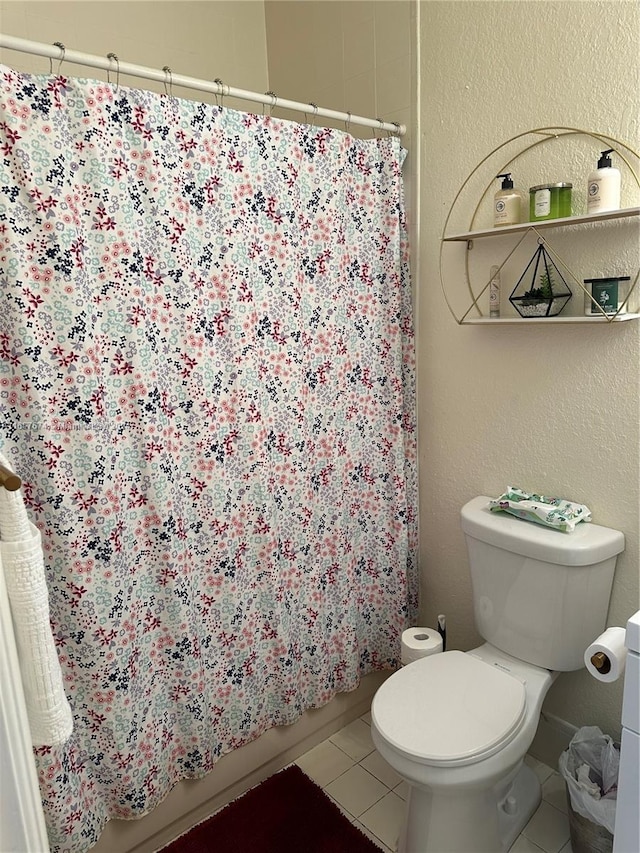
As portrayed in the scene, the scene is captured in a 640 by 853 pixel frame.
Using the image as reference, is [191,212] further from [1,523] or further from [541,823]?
[541,823]

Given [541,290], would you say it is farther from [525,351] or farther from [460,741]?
[460,741]

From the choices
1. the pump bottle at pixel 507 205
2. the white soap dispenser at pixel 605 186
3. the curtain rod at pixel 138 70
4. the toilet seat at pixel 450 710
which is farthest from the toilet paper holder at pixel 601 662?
the curtain rod at pixel 138 70

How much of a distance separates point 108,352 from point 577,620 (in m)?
1.33

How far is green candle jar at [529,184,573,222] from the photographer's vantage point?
1465 mm

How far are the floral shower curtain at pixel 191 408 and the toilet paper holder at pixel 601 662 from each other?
879 mm

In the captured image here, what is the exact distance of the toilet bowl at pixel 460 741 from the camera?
1.35 metres

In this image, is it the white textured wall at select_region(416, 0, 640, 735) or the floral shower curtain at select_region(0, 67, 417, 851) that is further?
the white textured wall at select_region(416, 0, 640, 735)

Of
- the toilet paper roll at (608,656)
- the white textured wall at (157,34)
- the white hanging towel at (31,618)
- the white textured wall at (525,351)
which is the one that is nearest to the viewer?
the white hanging towel at (31,618)

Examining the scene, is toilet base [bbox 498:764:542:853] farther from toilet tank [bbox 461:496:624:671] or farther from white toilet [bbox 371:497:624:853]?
toilet tank [bbox 461:496:624:671]

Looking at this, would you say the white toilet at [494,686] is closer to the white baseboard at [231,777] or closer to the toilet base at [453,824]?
the toilet base at [453,824]

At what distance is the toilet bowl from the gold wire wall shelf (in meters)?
0.93

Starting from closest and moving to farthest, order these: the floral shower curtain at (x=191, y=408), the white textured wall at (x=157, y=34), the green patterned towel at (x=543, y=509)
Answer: the floral shower curtain at (x=191, y=408)
the green patterned towel at (x=543, y=509)
the white textured wall at (x=157, y=34)

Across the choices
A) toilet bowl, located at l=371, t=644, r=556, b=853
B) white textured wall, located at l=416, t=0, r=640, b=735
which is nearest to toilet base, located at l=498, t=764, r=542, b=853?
toilet bowl, located at l=371, t=644, r=556, b=853

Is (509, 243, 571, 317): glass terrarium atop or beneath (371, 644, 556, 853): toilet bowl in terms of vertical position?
atop
